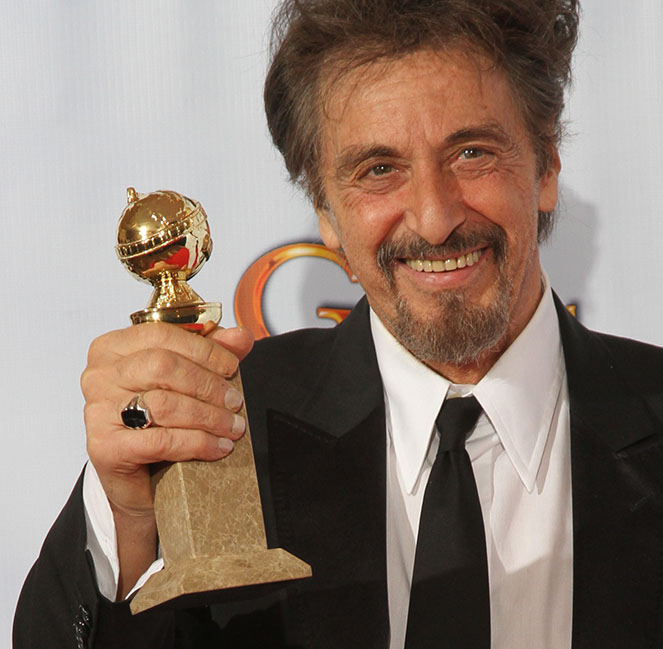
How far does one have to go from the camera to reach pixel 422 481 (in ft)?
4.93

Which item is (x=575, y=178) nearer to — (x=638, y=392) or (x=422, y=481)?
(x=638, y=392)

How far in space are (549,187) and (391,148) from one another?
37cm

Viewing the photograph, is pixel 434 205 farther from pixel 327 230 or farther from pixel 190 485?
pixel 190 485

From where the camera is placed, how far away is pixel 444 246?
145 cm

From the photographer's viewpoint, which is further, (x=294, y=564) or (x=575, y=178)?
(x=575, y=178)

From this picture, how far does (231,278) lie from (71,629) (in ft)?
2.55

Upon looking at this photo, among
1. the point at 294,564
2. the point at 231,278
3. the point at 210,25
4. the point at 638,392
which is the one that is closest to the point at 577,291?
the point at 638,392

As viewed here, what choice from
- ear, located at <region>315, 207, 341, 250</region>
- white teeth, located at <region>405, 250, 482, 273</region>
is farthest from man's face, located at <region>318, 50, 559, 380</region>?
ear, located at <region>315, 207, 341, 250</region>

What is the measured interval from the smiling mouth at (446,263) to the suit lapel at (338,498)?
Result: 0.65 ft

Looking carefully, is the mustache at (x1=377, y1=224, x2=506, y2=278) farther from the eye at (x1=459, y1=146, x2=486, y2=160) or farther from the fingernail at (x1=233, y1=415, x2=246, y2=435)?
the fingernail at (x1=233, y1=415, x2=246, y2=435)

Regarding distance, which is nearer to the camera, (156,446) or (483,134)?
(156,446)

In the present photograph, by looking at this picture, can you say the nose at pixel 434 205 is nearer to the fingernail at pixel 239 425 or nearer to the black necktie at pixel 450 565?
the black necktie at pixel 450 565

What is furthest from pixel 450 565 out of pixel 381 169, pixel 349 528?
pixel 381 169

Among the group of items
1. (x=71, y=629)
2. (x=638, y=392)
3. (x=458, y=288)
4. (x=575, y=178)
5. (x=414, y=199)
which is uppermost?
(x=575, y=178)
